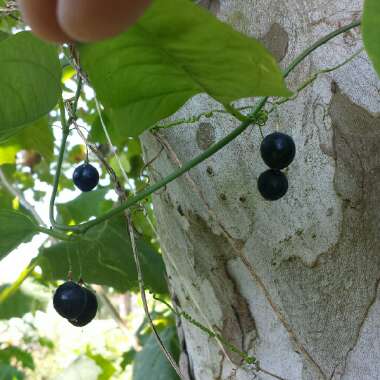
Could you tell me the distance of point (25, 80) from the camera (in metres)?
0.63

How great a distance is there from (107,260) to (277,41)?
1.64 feet

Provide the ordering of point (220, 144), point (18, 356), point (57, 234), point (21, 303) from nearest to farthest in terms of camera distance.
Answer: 1. point (220, 144)
2. point (57, 234)
3. point (21, 303)
4. point (18, 356)

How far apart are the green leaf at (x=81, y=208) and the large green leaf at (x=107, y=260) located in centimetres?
47

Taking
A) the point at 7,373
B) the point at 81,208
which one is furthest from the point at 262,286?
the point at 7,373

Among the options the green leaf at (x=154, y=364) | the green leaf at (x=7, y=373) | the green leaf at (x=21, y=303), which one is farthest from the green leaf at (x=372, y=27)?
the green leaf at (x=7, y=373)

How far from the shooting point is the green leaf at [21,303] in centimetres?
142

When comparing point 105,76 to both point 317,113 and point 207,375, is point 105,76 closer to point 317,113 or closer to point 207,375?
point 317,113

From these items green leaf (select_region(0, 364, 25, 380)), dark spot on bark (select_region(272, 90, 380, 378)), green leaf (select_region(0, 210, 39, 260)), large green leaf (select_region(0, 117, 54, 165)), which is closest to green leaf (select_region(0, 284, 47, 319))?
large green leaf (select_region(0, 117, 54, 165))

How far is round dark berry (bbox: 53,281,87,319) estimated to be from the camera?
704 mm

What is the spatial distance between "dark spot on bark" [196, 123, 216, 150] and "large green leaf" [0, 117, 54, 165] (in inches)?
20.8

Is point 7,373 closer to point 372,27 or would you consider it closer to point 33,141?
point 33,141

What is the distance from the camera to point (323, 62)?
0.68 m

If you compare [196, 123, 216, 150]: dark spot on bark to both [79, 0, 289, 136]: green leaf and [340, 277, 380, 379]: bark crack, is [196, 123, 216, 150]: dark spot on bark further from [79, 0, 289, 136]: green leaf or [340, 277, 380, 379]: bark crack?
[340, 277, 380, 379]: bark crack

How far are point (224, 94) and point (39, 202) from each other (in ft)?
7.15
